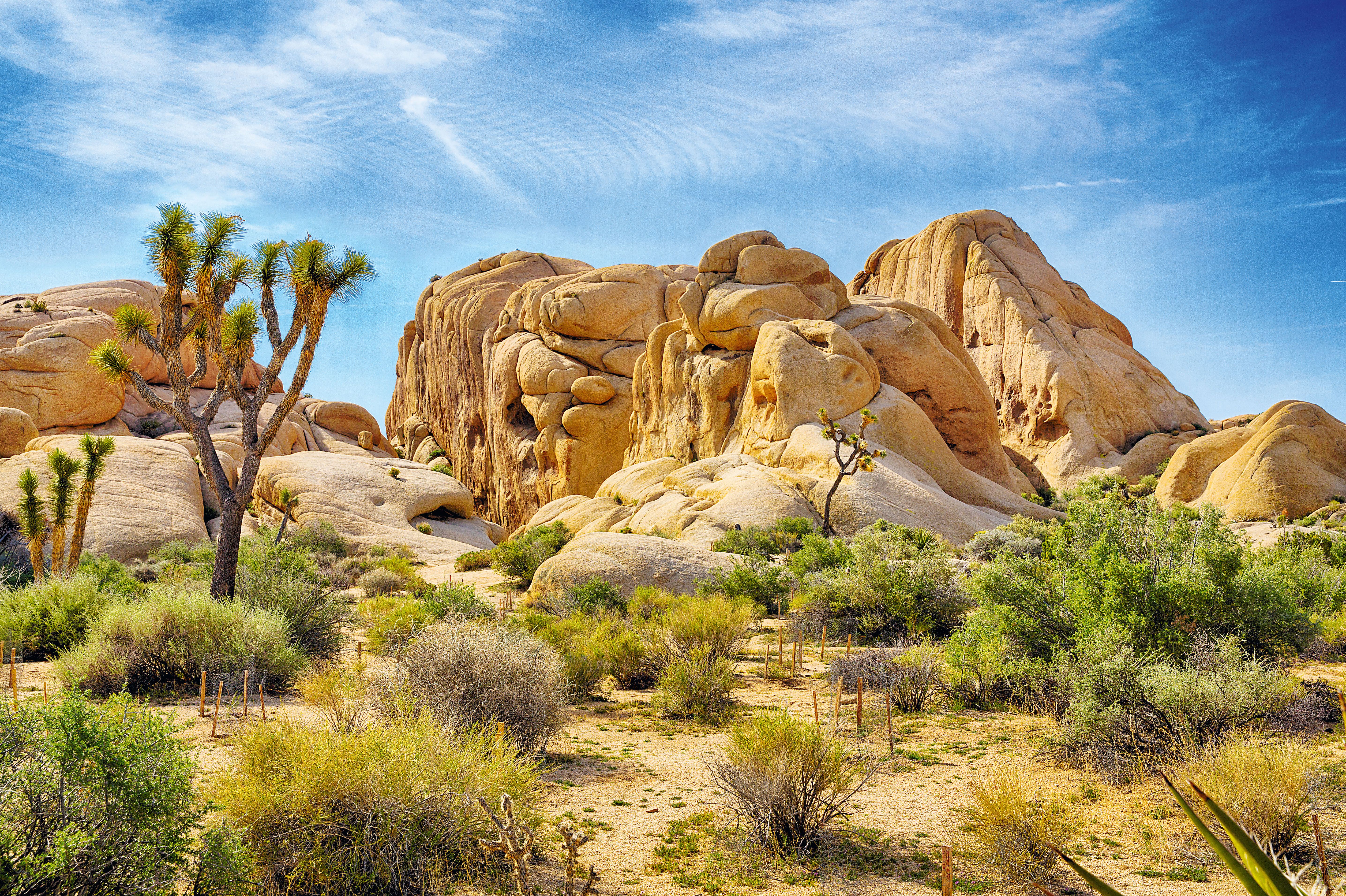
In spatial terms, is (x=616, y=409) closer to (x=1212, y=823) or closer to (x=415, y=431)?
(x=415, y=431)

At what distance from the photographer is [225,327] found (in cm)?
1623

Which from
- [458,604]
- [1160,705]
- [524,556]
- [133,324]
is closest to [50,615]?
[458,604]

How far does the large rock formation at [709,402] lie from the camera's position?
26.2m

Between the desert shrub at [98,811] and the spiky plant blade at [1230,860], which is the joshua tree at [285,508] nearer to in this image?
the desert shrub at [98,811]

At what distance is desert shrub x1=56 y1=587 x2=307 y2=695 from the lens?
977cm

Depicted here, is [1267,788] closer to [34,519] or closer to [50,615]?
[50,615]

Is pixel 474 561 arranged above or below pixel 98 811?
below

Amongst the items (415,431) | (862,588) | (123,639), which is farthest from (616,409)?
(123,639)

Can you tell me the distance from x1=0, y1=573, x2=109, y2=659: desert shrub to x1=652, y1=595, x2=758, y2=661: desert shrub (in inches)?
325

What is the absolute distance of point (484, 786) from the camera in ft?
16.9

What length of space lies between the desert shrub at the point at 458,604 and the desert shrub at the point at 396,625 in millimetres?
213

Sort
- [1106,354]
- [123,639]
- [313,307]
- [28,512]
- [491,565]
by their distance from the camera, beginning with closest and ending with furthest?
[123,639]
[313,307]
[28,512]
[491,565]
[1106,354]

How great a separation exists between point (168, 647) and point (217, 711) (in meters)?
3.06

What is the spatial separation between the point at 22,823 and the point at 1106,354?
54253 millimetres
